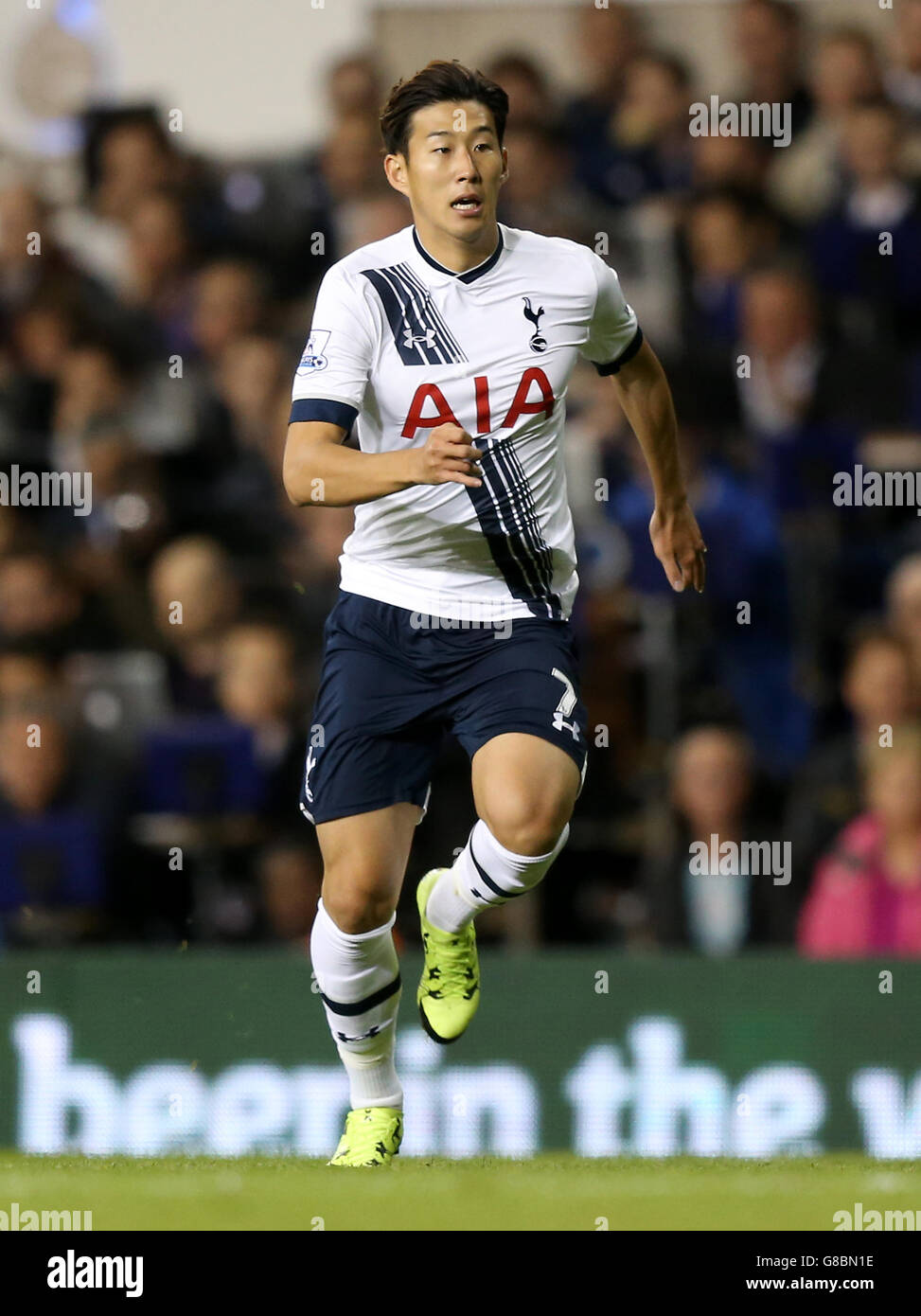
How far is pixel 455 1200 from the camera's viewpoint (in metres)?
5.29

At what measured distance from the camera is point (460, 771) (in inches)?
337

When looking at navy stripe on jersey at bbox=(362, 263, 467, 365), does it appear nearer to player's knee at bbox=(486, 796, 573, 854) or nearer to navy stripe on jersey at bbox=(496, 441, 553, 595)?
navy stripe on jersey at bbox=(496, 441, 553, 595)

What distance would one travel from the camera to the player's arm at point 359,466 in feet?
16.8

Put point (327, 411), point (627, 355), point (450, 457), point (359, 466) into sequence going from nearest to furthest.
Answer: point (450, 457) < point (359, 466) < point (327, 411) < point (627, 355)

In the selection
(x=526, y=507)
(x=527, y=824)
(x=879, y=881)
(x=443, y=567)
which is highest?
(x=526, y=507)

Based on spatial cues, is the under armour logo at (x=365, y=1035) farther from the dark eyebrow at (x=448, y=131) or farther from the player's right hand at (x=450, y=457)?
the dark eyebrow at (x=448, y=131)

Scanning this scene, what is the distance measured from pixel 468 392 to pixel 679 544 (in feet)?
2.82

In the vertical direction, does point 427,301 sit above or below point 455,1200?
above

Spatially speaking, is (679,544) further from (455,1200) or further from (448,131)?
(455,1200)

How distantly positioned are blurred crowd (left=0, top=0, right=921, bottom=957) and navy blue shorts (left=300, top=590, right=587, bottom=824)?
2.51m

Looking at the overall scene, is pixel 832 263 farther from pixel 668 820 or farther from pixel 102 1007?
pixel 102 1007

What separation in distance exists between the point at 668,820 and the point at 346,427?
3524mm

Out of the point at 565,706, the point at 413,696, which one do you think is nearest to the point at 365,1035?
the point at 413,696
